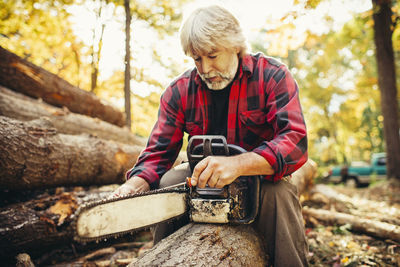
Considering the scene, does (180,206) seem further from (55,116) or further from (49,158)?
(55,116)

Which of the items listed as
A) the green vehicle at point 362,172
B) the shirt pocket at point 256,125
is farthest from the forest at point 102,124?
the green vehicle at point 362,172

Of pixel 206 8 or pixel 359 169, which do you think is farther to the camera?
pixel 359 169

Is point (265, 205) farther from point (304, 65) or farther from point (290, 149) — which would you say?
point (304, 65)

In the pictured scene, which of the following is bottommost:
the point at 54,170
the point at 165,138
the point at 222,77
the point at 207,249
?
the point at 207,249

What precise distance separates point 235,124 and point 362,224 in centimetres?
206

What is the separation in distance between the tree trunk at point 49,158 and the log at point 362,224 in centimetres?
252

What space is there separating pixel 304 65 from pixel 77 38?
13554mm

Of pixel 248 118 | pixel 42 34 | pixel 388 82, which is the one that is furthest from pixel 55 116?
pixel 388 82

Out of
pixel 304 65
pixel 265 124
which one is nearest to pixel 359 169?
pixel 304 65

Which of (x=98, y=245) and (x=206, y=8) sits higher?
(x=206, y=8)

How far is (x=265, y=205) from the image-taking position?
4.66 ft

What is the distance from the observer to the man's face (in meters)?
1.58

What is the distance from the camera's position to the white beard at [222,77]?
1.59 m

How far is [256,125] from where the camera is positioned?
5.42 ft
